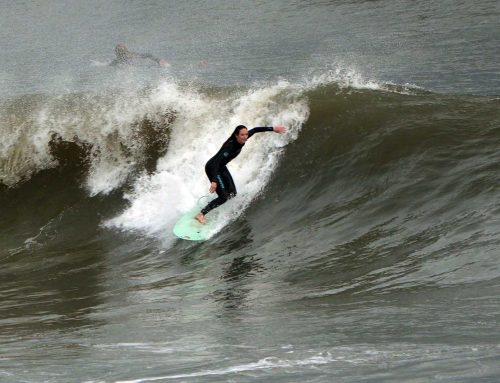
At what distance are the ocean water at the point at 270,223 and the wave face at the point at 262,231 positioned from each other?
0.10 feet

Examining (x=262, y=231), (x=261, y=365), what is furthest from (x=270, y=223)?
(x=261, y=365)

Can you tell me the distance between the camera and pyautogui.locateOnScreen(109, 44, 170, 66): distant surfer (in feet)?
74.0

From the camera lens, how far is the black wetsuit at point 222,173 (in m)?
10.5

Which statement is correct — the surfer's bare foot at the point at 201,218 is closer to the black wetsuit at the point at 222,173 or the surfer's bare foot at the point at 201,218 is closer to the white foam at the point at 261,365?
the black wetsuit at the point at 222,173

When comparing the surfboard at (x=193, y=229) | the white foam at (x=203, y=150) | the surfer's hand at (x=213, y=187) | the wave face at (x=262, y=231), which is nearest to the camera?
the wave face at (x=262, y=231)

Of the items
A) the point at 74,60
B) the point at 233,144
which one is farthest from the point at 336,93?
the point at 74,60

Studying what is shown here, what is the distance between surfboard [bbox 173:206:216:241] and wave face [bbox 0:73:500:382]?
20cm

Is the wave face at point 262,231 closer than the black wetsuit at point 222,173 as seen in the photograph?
Yes

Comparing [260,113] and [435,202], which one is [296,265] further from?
[260,113]

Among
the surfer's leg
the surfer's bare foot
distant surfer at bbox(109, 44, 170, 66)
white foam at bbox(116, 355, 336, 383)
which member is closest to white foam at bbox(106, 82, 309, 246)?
the surfer's leg

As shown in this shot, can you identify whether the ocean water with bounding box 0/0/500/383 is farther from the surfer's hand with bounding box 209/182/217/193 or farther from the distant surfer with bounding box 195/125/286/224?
the surfer's hand with bounding box 209/182/217/193

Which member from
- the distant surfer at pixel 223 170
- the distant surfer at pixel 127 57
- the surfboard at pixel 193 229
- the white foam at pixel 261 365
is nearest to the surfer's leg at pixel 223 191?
the distant surfer at pixel 223 170

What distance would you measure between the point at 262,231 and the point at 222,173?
1.09m

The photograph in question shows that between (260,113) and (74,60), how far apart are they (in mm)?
13935
